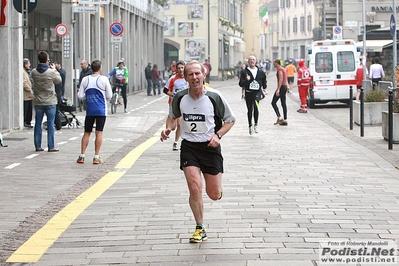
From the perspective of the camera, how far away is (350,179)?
10.9 meters

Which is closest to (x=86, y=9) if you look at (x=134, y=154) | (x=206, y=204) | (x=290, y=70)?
(x=134, y=154)

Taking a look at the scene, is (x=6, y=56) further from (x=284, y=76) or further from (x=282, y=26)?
(x=282, y=26)

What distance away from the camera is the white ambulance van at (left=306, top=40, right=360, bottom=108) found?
29219 mm

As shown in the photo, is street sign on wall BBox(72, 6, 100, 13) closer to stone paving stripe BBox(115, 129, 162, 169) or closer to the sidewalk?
stone paving stripe BBox(115, 129, 162, 169)

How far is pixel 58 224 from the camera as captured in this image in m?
7.99

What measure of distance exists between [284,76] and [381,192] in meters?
11.6

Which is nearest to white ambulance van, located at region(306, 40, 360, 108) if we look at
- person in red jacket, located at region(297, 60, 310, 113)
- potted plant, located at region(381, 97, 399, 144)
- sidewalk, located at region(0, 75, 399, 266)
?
person in red jacket, located at region(297, 60, 310, 113)

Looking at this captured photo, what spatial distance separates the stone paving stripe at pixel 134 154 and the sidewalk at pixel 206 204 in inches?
1.3

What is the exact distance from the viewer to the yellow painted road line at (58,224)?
22.1 ft

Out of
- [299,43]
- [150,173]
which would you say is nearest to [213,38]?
[299,43]

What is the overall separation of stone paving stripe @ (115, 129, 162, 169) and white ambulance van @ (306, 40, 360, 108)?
1245 cm

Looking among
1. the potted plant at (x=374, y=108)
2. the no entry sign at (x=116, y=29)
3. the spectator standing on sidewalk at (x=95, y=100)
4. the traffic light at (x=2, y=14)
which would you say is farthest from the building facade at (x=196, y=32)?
the spectator standing on sidewalk at (x=95, y=100)

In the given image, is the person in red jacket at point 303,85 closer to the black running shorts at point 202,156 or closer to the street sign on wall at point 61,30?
the street sign on wall at point 61,30

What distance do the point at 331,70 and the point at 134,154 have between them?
16.3 metres
